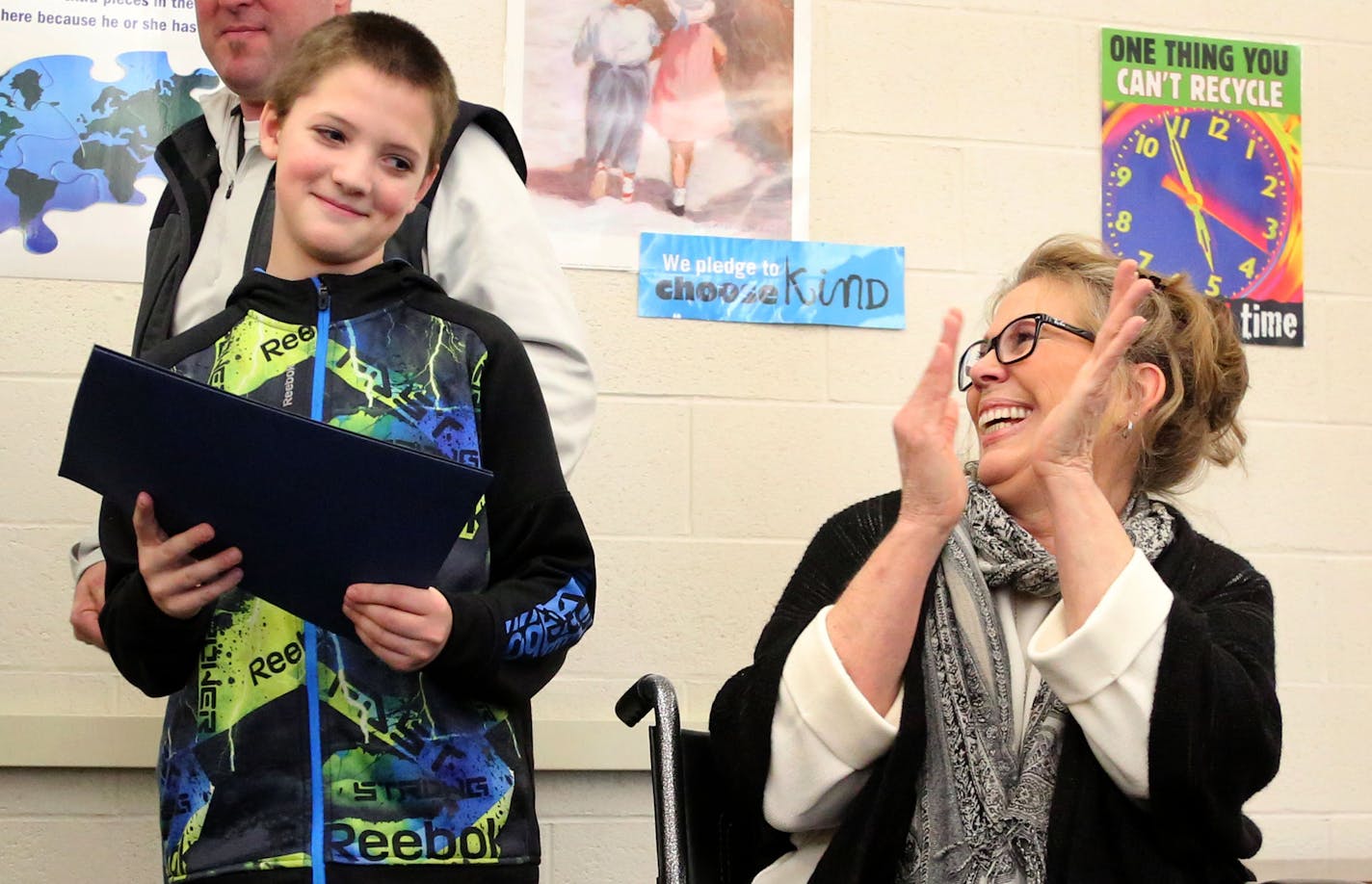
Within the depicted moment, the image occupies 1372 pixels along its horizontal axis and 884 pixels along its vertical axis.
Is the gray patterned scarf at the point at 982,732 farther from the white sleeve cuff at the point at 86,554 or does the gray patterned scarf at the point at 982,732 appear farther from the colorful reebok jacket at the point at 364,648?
the white sleeve cuff at the point at 86,554

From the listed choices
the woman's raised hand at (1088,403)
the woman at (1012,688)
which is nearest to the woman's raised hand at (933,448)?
the woman at (1012,688)

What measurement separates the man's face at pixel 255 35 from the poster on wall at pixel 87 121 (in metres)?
0.70

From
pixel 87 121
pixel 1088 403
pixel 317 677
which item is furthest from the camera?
pixel 87 121

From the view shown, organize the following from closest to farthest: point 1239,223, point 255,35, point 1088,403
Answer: point 1088,403, point 255,35, point 1239,223

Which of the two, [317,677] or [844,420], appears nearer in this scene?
[317,677]

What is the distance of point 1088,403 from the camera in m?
1.56

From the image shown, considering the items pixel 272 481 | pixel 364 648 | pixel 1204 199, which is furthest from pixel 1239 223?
pixel 272 481

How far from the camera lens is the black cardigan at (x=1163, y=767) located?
4.80 feet

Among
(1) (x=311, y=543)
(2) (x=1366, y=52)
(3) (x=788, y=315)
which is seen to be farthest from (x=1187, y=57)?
(1) (x=311, y=543)

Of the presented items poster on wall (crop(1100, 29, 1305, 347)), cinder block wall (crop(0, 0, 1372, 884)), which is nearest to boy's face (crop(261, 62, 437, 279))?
cinder block wall (crop(0, 0, 1372, 884))

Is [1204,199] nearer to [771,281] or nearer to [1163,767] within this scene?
[771,281]

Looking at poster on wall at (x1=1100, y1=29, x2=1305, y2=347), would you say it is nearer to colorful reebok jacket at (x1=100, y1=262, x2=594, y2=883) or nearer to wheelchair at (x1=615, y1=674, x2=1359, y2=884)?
wheelchair at (x1=615, y1=674, x2=1359, y2=884)


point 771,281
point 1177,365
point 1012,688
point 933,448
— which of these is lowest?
point 1012,688

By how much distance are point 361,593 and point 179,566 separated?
16 cm
